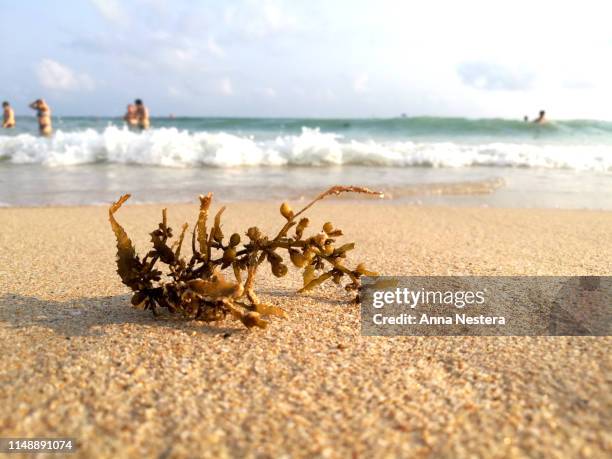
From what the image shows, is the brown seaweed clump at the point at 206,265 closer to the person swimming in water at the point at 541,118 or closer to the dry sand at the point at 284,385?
the dry sand at the point at 284,385

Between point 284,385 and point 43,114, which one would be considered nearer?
point 284,385

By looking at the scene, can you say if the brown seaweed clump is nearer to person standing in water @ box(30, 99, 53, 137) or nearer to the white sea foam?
the white sea foam

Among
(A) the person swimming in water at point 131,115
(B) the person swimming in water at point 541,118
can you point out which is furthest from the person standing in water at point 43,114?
(B) the person swimming in water at point 541,118

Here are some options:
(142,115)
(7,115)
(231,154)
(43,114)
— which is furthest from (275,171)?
(142,115)

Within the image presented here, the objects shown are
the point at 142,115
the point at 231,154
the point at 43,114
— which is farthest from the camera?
the point at 142,115

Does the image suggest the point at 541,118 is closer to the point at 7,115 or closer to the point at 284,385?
the point at 7,115

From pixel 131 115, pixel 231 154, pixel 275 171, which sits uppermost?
pixel 131 115
